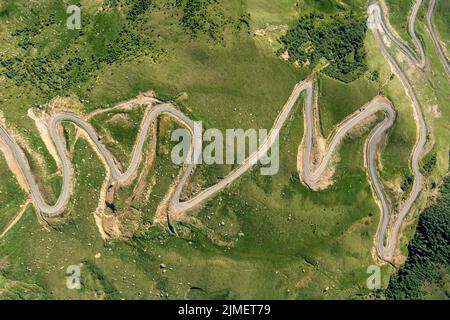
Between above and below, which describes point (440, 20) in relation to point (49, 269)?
above

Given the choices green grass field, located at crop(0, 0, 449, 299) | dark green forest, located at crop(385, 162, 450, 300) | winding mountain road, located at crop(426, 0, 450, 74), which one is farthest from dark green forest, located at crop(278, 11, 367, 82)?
dark green forest, located at crop(385, 162, 450, 300)

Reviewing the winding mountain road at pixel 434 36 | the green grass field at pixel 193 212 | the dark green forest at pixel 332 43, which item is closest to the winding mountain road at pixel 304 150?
the green grass field at pixel 193 212

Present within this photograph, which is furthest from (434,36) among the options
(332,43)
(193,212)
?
(193,212)

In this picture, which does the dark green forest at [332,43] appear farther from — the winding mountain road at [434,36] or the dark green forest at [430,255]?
the dark green forest at [430,255]

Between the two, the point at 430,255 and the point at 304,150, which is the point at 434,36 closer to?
the point at 304,150

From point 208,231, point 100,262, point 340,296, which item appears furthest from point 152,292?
point 340,296

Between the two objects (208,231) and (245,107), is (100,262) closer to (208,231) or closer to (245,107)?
(208,231)

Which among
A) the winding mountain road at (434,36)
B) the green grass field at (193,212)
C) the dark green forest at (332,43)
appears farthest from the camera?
the winding mountain road at (434,36)
